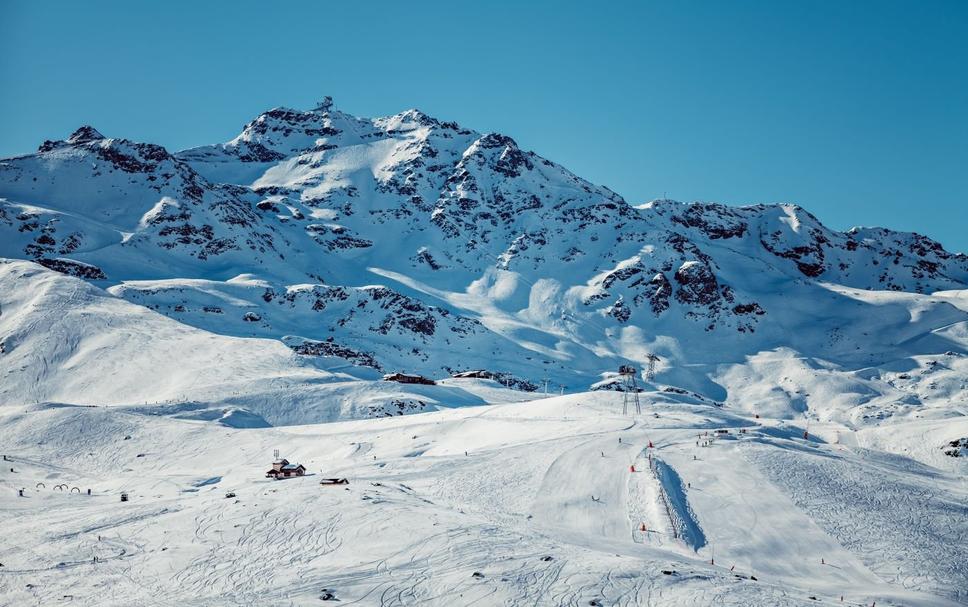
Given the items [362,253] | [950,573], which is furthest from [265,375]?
[362,253]

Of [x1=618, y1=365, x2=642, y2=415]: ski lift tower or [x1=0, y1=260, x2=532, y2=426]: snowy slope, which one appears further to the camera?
[x1=0, y1=260, x2=532, y2=426]: snowy slope

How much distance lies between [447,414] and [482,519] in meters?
37.6

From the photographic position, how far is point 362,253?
19738cm

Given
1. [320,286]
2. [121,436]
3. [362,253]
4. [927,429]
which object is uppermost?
[362,253]

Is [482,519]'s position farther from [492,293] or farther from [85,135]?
[85,135]

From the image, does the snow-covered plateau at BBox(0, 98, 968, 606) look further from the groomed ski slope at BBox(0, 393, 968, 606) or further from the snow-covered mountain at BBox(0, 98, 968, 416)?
the snow-covered mountain at BBox(0, 98, 968, 416)

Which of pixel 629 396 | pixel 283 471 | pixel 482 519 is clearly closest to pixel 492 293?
pixel 629 396

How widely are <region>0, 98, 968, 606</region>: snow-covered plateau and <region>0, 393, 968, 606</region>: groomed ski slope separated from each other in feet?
0.76

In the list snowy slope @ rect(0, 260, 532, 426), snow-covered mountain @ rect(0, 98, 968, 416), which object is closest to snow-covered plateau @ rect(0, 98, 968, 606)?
snowy slope @ rect(0, 260, 532, 426)

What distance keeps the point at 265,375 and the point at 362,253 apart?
346 ft

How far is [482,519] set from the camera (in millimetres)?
36062

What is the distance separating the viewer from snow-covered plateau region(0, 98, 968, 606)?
96.8 ft

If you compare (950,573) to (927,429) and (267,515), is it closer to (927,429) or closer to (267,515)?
(267,515)

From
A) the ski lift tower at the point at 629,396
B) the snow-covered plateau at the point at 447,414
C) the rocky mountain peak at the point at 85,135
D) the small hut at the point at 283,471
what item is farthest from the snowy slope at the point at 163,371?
the rocky mountain peak at the point at 85,135
